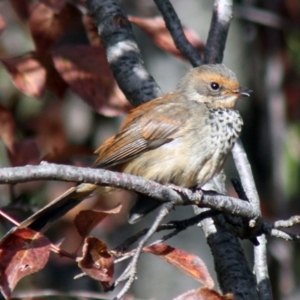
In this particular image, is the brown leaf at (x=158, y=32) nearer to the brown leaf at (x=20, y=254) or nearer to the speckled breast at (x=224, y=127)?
the speckled breast at (x=224, y=127)

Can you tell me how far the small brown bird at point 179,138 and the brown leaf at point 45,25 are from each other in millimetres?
585

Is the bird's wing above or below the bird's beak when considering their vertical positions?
below

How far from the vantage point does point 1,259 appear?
2.59 metres

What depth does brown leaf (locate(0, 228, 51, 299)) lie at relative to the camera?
8.36ft

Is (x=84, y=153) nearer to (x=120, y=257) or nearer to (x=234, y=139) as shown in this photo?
(x=234, y=139)

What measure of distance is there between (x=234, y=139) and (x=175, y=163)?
0.39 meters

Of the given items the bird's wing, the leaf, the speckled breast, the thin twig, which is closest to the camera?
the thin twig

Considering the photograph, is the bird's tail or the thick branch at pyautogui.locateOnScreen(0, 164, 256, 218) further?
the bird's tail

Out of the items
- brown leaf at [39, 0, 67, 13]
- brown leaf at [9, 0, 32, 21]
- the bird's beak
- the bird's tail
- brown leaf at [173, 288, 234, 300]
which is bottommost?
brown leaf at [173, 288, 234, 300]

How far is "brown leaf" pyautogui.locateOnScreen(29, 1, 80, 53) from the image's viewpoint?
12.9ft

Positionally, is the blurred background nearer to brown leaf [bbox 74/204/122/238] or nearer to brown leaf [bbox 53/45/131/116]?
brown leaf [bbox 53/45/131/116]

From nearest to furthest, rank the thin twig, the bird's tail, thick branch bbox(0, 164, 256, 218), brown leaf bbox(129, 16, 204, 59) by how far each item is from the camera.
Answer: thick branch bbox(0, 164, 256, 218)
the thin twig
the bird's tail
brown leaf bbox(129, 16, 204, 59)

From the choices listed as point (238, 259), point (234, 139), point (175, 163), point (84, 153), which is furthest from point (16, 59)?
point (238, 259)

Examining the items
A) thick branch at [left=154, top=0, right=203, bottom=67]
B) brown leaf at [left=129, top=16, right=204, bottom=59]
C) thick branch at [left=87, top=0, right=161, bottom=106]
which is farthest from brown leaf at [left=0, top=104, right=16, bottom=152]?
thick branch at [left=154, top=0, right=203, bottom=67]
